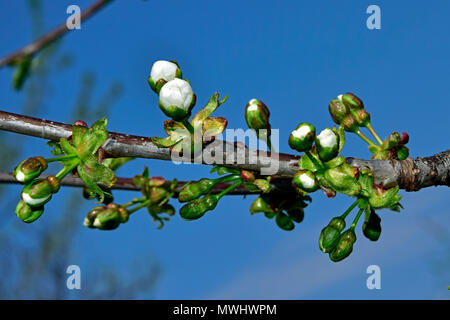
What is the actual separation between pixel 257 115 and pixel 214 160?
12cm

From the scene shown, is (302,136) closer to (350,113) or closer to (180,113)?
(180,113)

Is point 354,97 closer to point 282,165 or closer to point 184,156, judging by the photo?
point 282,165

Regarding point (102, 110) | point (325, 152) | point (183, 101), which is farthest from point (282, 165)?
point (102, 110)

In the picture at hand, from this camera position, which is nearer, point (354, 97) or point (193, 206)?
point (193, 206)

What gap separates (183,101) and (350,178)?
0.82 ft

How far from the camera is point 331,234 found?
794mm

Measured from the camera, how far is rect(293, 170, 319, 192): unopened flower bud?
695mm

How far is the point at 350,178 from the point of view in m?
0.70

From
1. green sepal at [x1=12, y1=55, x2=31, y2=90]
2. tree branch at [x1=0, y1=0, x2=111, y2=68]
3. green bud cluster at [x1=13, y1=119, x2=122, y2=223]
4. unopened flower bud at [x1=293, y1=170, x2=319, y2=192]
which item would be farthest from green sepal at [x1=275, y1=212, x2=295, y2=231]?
green sepal at [x1=12, y1=55, x2=31, y2=90]

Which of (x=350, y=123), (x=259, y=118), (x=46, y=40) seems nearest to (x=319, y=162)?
(x=259, y=118)

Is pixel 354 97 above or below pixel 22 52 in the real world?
below

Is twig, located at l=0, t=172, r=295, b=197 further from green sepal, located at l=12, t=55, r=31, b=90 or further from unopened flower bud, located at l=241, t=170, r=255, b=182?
green sepal, located at l=12, t=55, r=31, b=90

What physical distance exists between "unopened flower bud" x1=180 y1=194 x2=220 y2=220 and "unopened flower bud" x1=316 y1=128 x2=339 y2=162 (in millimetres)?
192

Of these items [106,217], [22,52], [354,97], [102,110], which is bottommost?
[106,217]
